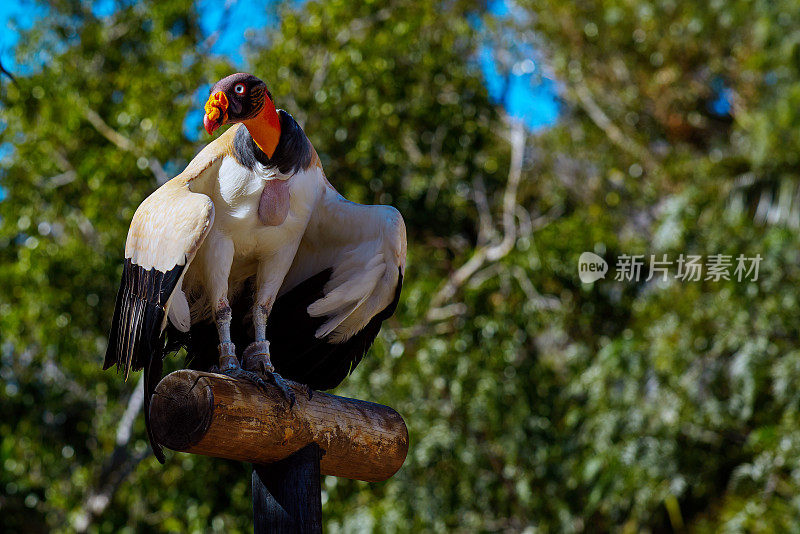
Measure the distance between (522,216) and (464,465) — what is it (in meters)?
2.12

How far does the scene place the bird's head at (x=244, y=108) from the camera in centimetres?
250

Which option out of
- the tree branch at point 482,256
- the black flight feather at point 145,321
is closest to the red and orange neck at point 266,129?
the black flight feather at point 145,321

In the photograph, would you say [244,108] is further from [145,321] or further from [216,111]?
[145,321]

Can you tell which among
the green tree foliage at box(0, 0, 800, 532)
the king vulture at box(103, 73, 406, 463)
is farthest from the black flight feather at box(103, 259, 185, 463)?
the green tree foliage at box(0, 0, 800, 532)

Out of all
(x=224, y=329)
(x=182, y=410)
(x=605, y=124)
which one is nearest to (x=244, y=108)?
(x=224, y=329)

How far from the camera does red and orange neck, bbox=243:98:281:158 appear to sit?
257 cm

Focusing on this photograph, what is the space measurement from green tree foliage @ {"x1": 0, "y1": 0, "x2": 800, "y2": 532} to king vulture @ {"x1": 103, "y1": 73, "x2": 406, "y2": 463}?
3.86 meters

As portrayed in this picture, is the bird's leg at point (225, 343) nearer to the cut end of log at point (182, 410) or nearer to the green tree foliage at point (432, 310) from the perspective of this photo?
the cut end of log at point (182, 410)

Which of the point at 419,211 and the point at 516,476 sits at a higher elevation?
the point at 419,211

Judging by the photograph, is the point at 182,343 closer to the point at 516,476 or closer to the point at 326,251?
the point at 326,251

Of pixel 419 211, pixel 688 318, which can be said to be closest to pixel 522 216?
pixel 419 211

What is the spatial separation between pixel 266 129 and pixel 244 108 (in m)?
0.09

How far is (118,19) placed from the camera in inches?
311

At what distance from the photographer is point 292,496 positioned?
8.46 feet
